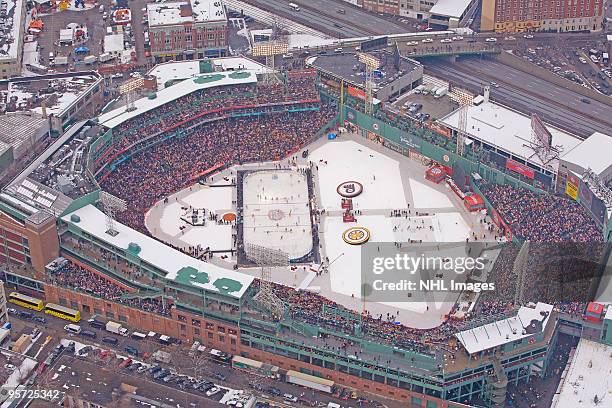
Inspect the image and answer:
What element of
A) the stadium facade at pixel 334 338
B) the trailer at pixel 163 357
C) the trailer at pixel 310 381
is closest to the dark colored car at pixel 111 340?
the stadium facade at pixel 334 338

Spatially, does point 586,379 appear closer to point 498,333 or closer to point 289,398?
point 498,333

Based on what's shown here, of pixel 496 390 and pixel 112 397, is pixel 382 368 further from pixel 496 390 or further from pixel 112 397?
pixel 112 397

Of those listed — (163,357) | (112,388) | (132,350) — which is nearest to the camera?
(112,388)

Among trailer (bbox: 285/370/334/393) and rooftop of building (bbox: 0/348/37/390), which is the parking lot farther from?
rooftop of building (bbox: 0/348/37/390)

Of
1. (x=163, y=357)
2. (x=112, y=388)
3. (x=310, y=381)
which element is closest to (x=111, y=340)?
(x=163, y=357)

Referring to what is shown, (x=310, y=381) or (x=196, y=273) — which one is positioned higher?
(x=196, y=273)

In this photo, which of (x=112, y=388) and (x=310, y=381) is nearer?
(x=112, y=388)
